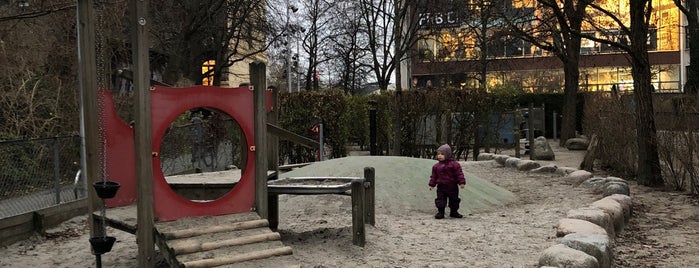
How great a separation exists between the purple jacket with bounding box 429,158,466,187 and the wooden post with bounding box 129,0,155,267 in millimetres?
4166

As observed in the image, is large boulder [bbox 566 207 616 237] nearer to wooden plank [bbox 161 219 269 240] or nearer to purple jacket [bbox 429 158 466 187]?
purple jacket [bbox 429 158 466 187]

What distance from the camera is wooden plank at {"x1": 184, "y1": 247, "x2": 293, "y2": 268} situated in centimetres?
461

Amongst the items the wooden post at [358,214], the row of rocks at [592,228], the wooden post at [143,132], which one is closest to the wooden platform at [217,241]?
the wooden post at [143,132]

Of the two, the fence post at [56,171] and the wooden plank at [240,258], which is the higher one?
the fence post at [56,171]

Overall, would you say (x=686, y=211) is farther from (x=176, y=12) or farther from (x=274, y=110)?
(x=176, y=12)

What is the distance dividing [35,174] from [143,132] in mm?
4146

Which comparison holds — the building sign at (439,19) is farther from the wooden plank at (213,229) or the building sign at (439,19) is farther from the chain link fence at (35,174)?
the wooden plank at (213,229)

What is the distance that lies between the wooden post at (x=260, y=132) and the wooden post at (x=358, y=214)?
98 cm

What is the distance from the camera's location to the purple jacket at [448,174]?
26.7 feet

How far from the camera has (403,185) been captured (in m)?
9.10

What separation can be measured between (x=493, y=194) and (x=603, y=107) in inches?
246

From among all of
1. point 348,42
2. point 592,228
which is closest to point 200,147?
point 592,228

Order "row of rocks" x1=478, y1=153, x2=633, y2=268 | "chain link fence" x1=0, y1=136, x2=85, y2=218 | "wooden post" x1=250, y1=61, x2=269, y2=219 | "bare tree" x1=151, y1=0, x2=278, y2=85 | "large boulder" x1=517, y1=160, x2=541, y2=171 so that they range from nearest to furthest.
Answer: "row of rocks" x1=478, y1=153, x2=633, y2=268 < "wooden post" x1=250, y1=61, x2=269, y2=219 < "chain link fence" x1=0, y1=136, x2=85, y2=218 < "large boulder" x1=517, y1=160, x2=541, y2=171 < "bare tree" x1=151, y1=0, x2=278, y2=85

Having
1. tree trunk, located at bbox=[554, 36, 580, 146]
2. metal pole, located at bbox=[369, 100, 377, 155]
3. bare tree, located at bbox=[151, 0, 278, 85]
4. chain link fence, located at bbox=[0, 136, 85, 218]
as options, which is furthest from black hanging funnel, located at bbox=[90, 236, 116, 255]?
tree trunk, located at bbox=[554, 36, 580, 146]
